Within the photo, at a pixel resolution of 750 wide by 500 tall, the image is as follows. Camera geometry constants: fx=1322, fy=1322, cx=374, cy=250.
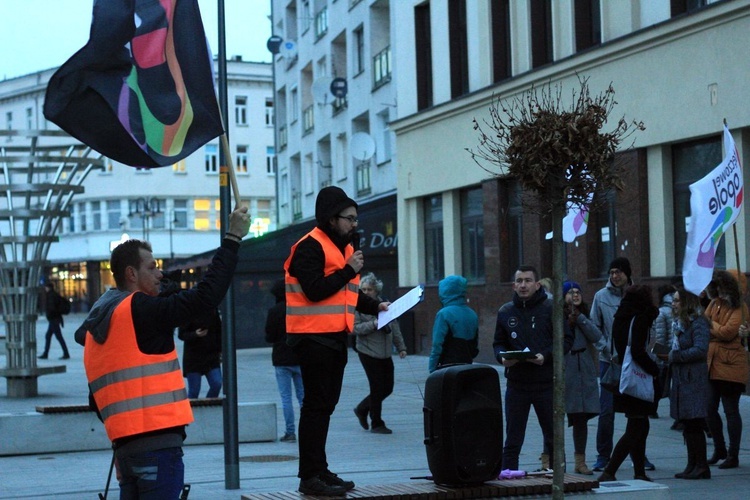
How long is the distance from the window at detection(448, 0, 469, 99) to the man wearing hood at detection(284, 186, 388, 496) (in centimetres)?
1962

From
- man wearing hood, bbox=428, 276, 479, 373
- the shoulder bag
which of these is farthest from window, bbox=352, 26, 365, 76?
the shoulder bag

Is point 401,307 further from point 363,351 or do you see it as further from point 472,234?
point 472,234

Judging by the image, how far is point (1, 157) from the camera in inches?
798

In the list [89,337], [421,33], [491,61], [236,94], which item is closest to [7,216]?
[491,61]

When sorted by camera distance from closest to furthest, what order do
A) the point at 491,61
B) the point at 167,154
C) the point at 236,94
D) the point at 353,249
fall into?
the point at 167,154 → the point at 353,249 → the point at 491,61 → the point at 236,94

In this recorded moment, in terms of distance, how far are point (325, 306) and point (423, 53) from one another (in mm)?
22037

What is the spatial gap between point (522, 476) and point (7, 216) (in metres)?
13.7

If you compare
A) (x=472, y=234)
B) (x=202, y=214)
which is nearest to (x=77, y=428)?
(x=472, y=234)

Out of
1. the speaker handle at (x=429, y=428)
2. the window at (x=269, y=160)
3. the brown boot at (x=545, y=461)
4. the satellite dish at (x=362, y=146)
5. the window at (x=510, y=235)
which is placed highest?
the window at (x=269, y=160)

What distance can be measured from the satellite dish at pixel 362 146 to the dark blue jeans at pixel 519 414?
79.4ft

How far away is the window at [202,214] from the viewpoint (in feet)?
265

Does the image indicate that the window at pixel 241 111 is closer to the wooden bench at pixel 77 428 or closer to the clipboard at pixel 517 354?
the wooden bench at pixel 77 428

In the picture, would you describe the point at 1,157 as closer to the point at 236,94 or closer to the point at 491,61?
the point at 491,61

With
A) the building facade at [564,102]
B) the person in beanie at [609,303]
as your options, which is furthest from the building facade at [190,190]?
the person in beanie at [609,303]
